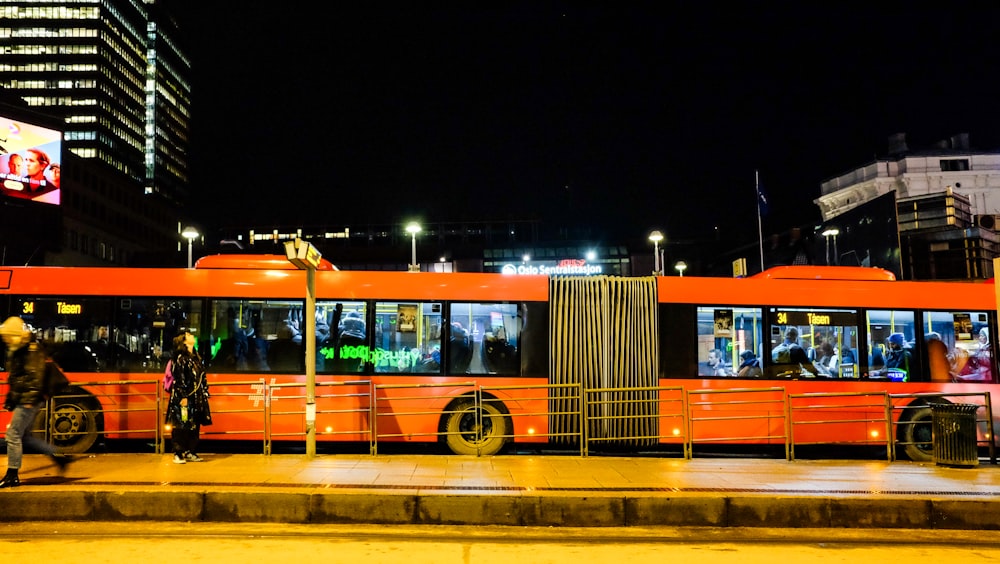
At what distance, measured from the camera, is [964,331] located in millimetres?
12430

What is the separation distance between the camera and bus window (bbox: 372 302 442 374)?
11.8 m

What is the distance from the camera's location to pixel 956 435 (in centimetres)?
1018

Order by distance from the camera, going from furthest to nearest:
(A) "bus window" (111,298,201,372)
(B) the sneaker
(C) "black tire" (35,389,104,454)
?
(A) "bus window" (111,298,201,372)
(C) "black tire" (35,389,104,454)
(B) the sneaker

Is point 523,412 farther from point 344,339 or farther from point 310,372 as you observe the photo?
point 310,372

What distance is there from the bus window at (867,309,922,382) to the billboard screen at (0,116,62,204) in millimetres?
43563

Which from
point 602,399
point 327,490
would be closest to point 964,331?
point 602,399

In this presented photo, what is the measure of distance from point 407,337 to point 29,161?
39127 mm

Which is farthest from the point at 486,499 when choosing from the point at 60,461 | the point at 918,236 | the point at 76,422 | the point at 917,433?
the point at 918,236

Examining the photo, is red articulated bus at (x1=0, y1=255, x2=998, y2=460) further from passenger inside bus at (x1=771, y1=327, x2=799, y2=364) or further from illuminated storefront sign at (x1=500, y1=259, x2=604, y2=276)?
illuminated storefront sign at (x1=500, y1=259, x2=604, y2=276)

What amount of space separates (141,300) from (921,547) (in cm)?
1118

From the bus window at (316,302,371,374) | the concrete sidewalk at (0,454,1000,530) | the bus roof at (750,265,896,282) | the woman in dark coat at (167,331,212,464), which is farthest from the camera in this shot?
the bus roof at (750,265,896,282)

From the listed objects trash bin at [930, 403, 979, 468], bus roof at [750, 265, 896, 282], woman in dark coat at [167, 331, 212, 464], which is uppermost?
bus roof at [750, 265, 896, 282]

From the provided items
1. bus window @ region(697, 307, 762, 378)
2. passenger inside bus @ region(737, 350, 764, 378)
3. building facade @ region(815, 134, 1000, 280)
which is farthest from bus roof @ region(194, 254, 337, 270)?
building facade @ region(815, 134, 1000, 280)

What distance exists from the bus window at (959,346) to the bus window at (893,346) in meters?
0.27
